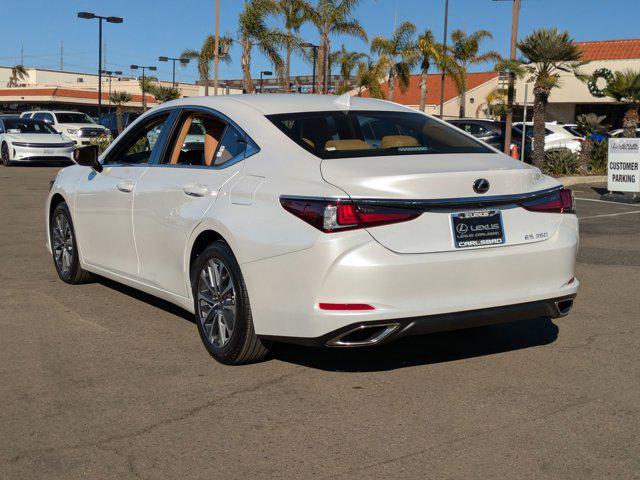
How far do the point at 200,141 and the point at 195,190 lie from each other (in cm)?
76

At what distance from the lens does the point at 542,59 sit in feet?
75.6

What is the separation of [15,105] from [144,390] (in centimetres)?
9438

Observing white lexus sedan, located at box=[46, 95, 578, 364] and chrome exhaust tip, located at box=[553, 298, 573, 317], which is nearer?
white lexus sedan, located at box=[46, 95, 578, 364]

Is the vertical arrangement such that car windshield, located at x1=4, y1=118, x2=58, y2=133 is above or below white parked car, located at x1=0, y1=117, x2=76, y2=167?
above

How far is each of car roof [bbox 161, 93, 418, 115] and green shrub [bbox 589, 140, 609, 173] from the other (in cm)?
1996

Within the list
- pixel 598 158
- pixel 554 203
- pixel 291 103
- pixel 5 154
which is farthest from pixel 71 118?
pixel 554 203

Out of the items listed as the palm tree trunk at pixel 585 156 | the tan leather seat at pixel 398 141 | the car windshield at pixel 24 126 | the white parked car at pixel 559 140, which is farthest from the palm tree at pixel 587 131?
the tan leather seat at pixel 398 141

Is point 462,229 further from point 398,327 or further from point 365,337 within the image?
point 365,337

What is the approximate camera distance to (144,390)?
4773mm

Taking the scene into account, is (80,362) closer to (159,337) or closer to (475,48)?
(159,337)

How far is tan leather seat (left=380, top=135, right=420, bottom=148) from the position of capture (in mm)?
5234

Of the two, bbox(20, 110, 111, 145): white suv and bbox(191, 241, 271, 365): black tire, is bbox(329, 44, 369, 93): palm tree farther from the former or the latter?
bbox(191, 241, 271, 365): black tire

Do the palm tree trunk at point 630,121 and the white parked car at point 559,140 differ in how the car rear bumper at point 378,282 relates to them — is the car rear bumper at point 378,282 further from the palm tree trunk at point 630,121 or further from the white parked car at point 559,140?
the white parked car at point 559,140

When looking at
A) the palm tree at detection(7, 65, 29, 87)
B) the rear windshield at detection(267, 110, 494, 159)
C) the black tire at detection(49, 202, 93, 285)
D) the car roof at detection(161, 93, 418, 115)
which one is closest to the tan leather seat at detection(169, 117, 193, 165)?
the car roof at detection(161, 93, 418, 115)
